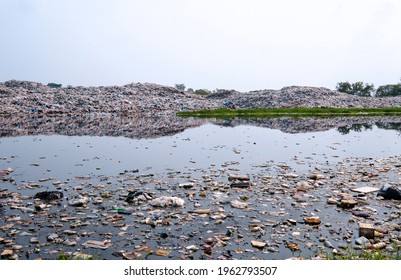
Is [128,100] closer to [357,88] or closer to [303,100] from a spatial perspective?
[303,100]

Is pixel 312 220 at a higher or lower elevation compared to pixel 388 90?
lower

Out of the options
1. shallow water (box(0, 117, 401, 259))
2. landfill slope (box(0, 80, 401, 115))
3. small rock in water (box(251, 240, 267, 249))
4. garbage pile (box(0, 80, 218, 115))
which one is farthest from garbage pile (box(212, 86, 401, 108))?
small rock in water (box(251, 240, 267, 249))

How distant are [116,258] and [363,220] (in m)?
3.93

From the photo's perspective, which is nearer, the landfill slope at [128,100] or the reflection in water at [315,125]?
the reflection in water at [315,125]

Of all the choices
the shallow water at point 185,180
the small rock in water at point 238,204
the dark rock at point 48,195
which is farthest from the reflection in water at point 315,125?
the dark rock at point 48,195

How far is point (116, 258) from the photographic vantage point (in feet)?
13.8

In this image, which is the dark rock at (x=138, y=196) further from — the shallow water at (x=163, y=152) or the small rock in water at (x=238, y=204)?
the shallow water at (x=163, y=152)

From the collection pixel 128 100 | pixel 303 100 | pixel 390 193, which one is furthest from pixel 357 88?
pixel 390 193

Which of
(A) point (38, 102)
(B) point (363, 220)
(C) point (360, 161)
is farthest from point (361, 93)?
(B) point (363, 220)

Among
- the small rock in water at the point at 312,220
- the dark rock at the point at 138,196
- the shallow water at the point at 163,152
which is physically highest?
the shallow water at the point at 163,152

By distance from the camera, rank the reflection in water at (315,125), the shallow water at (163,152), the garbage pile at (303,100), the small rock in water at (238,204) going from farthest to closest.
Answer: the garbage pile at (303,100) → the reflection in water at (315,125) → the shallow water at (163,152) → the small rock in water at (238,204)
